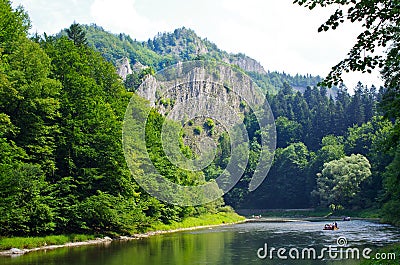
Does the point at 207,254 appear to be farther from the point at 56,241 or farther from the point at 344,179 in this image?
the point at 344,179

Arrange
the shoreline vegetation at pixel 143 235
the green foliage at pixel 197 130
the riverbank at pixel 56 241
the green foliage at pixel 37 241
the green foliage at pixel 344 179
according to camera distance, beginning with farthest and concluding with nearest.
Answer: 1. the green foliage at pixel 197 130
2. the green foliage at pixel 344 179
3. the shoreline vegetation at pixel 143 235
4. the green foliage at pixel 37 241
5. the riverbank at pixel 56 241

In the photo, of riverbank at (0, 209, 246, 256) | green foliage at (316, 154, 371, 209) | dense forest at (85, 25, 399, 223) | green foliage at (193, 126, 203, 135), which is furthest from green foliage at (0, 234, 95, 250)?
green foliage at (193, 126, 203, 135)

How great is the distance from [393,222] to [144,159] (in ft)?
94.5

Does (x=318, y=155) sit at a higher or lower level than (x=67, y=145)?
higher

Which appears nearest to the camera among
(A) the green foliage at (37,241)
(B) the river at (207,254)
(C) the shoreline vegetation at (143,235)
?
(B) the river at (207,254)

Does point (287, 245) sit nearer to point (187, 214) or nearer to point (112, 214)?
point (112, 214)

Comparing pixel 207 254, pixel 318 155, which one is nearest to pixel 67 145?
pixel 207 254

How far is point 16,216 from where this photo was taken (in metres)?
30.2

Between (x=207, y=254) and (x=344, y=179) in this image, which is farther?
(x=344, y=179)

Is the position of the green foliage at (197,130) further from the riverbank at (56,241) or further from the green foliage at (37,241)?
the green foliage at (37,241)

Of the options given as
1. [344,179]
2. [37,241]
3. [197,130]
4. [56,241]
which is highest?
[197,130]

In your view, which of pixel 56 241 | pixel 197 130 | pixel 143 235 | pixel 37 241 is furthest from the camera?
pixel 197 130

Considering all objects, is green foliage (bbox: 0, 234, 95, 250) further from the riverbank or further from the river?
the river

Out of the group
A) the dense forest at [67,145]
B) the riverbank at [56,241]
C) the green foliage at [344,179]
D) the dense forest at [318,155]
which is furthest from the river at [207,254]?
the green foliage at [344,179]
